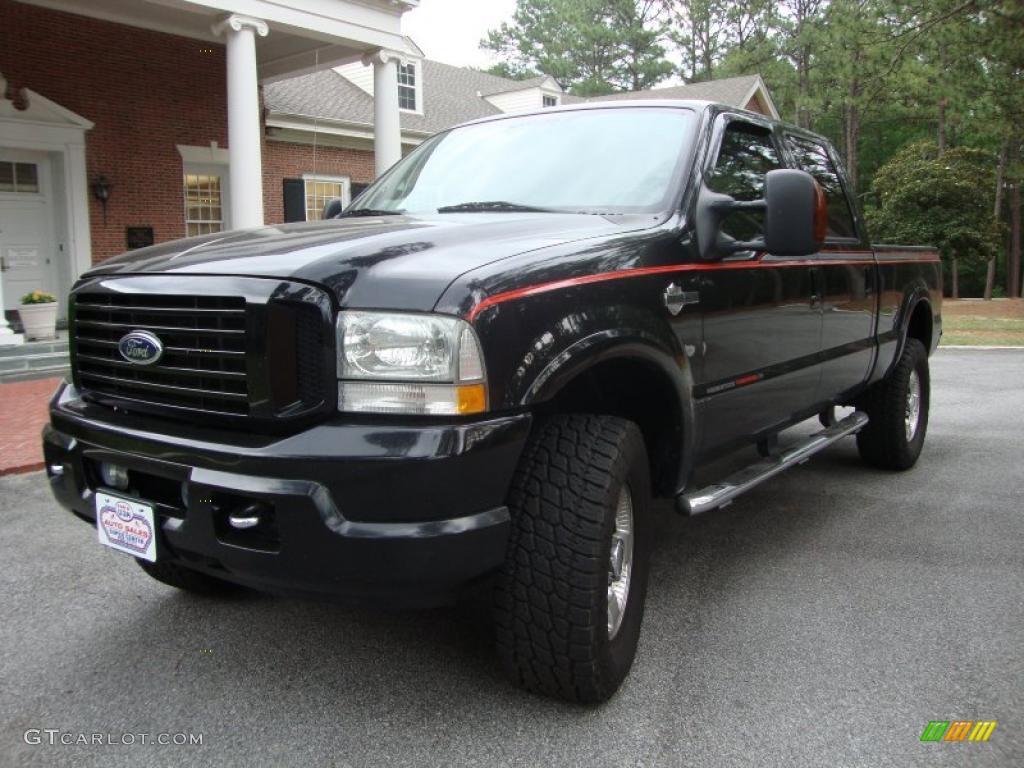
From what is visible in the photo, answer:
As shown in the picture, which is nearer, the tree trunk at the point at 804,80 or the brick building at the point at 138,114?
the brick building at the point at 138,114

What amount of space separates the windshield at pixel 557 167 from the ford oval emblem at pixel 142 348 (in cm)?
130

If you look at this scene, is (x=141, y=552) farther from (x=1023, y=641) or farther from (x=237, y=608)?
(x=1023, y=641)

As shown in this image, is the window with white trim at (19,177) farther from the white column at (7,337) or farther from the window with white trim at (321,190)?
the window with white trim at (321,190)

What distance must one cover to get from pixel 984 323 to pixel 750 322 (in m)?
17.1

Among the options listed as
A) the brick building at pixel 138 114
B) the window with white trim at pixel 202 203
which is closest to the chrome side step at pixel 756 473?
the brick building at pixel 138 114

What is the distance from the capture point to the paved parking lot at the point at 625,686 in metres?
2.46

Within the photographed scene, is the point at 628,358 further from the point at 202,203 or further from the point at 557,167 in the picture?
the point at 202,203

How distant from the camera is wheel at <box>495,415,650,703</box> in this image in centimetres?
243

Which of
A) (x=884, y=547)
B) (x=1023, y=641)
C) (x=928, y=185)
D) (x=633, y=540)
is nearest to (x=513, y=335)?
(x=633, y=540)

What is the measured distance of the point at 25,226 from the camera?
40.3 feet

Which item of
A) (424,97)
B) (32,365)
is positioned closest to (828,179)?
(32,365)

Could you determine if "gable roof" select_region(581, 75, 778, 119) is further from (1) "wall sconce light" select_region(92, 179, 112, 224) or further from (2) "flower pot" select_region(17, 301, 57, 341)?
(2) "flower pot" select_region(17, 301, 57, 341)

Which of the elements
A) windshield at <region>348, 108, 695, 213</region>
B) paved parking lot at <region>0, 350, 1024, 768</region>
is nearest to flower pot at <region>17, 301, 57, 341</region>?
paved parking lot at <region>0, 350, 1024, 768</region>

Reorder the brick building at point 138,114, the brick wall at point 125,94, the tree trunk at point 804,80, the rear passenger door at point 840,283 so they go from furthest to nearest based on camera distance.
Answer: the tree trunk at point 804,80 < the brick wall at point 125,94 < the brick building at point 138,114 < the rear passenger door at point 840,283
